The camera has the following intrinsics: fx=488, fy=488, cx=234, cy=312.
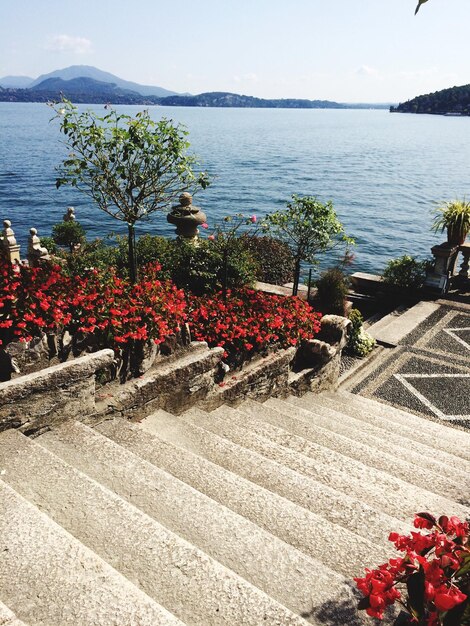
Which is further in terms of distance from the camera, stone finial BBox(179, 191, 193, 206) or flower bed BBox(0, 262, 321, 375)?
stone finial BBox(179, 191, 193, 206)

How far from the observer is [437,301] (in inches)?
540

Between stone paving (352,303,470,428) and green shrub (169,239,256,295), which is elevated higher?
green shrub (169,239,256,295)

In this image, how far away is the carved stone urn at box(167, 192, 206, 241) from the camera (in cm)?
1251

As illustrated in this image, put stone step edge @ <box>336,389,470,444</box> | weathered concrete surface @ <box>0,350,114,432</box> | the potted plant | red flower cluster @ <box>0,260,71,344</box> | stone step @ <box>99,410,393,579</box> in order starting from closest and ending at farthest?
stone step @ <box>99,410,393,579</box> < weathered concrete surface @ <box>0,350,114,432</box> < red flower cluster @ <box>0,260,71,344</box> < stone step edge @ <box>336,389,470,444</box> < the potted plant

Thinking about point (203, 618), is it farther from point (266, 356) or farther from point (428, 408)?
point (428, 408)

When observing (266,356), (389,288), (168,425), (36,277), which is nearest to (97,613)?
(168,425)

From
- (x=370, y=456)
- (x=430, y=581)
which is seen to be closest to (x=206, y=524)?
(x=430, y=581)

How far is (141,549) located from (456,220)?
1324 cm

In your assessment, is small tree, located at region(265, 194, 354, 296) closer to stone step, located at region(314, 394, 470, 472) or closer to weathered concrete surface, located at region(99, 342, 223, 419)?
stone step, located at region(314, 394, 470, 472)

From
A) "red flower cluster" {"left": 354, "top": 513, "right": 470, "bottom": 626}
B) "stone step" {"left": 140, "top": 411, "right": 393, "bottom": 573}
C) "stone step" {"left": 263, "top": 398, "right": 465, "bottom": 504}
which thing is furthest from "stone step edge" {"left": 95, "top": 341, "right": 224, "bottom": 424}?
"red flower cluster" {"left": 354, "top": 513, "right": 470, "bottom": 626}

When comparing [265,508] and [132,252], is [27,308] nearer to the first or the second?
[265,508]

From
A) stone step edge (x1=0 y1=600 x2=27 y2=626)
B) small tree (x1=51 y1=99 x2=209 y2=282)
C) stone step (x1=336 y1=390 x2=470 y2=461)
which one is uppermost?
small tree (x1=51 y1=99 x2=209 y2=282)

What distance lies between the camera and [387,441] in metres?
6.23

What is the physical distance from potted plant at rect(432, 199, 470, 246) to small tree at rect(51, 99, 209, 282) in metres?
8.35
